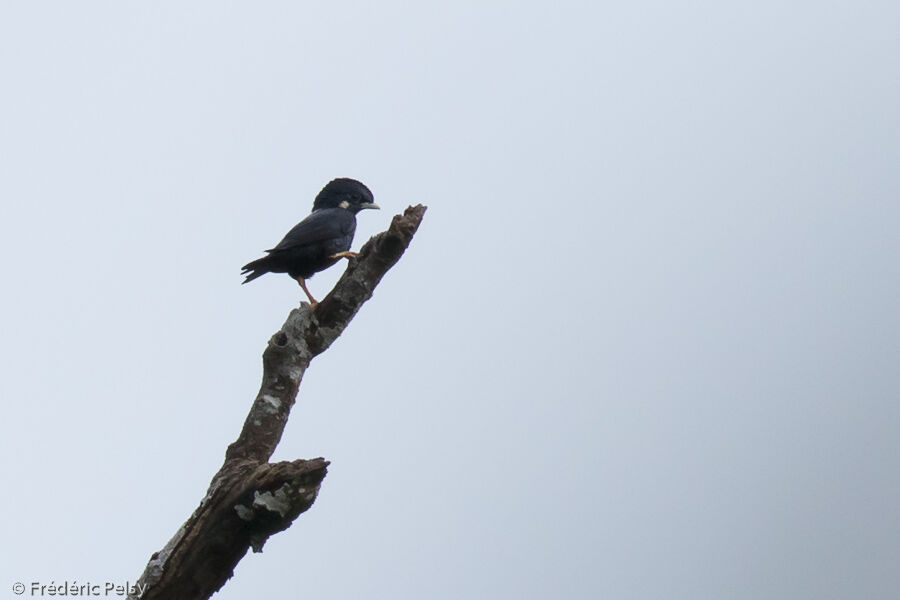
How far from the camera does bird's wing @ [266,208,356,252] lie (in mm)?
9500

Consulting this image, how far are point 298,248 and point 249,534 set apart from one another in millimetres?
4498

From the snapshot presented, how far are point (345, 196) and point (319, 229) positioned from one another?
115 centimetres

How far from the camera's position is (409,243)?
623 centimetres

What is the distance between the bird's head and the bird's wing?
0.46 metres

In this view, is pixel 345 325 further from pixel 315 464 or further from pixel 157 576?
pixel 157 576

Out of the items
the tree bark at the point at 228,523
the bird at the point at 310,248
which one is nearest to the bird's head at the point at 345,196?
the bird at the point at 310,248

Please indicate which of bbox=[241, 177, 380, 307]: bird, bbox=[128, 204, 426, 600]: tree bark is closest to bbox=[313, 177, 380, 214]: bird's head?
bbox=[241, 177, 380, 307]: bird

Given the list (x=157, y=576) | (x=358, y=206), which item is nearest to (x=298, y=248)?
(x=358, y=206)

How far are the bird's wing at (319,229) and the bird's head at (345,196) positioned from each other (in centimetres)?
46

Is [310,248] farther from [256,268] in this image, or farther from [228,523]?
[228,523]

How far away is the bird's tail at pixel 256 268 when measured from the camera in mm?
9430

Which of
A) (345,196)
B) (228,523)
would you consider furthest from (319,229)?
(228,523)

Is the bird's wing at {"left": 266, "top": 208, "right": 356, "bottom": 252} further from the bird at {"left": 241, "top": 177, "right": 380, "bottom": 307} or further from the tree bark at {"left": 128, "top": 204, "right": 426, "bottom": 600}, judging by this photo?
the tree bark at {"left": 128, "top": 204, "right": 426, "bottom": 600}

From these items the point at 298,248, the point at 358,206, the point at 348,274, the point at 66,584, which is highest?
the point at 358,206
